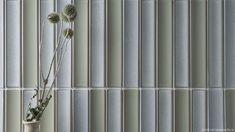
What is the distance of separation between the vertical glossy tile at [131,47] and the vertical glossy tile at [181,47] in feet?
0.55

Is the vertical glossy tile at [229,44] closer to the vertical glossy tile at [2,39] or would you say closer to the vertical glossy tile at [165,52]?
the vertical glossy tile at [165,52]

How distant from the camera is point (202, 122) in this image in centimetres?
139

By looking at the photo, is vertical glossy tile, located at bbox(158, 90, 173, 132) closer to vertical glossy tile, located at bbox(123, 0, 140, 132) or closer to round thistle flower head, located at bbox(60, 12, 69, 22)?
vertical glossy tile, located at bbox(123, 0, 140, 132)

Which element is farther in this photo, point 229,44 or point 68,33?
point 229,44

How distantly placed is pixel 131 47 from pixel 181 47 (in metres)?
0.21


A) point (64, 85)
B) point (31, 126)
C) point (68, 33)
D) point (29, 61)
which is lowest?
point (31, 126)

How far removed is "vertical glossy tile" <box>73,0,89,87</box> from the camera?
54.0 inches

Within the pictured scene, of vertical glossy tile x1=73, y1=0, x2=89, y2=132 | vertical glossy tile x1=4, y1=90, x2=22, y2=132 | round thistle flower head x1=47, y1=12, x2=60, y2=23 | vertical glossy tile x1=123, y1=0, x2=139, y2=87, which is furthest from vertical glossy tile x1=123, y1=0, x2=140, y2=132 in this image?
vertical glossy tile x1=4, y1=90, x2=22, y2=132

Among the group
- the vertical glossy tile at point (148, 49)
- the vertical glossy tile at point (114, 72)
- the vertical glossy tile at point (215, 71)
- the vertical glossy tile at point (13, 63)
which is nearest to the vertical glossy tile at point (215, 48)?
the vertical glossy tile at point (215, 71)

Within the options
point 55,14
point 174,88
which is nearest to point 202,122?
point 174,88

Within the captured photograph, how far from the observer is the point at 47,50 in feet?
4.50

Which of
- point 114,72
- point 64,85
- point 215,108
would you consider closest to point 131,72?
point 114,72

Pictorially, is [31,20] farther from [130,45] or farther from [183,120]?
[183,120]

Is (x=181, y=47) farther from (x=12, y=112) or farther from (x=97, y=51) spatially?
(x=12, y=112)
